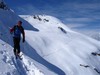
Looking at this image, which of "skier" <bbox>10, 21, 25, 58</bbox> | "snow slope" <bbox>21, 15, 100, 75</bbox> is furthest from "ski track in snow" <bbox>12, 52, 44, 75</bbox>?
"snow slope" <bbox>21, 15, 100, 75</bbox>

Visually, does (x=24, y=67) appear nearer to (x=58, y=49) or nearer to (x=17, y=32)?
(x=17, y=32)

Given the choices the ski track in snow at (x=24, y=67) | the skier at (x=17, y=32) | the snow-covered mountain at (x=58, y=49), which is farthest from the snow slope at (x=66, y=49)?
the skier at (x=17, y=32)

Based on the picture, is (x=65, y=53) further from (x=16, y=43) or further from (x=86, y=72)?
(x=16, y=43)

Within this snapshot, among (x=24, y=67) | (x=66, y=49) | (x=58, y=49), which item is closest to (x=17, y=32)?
(x=24, y=67)

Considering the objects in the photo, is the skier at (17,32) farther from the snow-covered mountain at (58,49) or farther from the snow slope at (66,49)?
the snow slope at (66,49)

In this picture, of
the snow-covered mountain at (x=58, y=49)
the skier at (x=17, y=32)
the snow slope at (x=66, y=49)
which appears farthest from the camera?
the snow slope at (x=66, y=49)

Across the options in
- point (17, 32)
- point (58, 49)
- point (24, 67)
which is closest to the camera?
point (24, 67)

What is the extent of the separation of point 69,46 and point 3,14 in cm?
1581

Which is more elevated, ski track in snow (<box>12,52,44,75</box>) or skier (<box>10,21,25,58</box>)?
skier (<box>10,21,25,58</box>)

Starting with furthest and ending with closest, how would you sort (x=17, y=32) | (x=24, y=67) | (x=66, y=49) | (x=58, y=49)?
(x=66, y=49) < (x=58, y=49) < (x=17, y=32) < (x=24, y=67)

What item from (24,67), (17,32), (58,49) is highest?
(17,32)

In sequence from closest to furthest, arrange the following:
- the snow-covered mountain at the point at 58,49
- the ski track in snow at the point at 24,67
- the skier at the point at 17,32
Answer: the ski track in snow at the point at 24,67 → the skier at the point at 17,32 → the snow-covered mountain at the point at 58,49

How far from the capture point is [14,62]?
19969mm

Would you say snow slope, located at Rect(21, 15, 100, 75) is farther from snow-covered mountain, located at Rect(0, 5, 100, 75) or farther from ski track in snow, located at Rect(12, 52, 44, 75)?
ski track in snow, located at Rect(12, 52, 44, 75)
